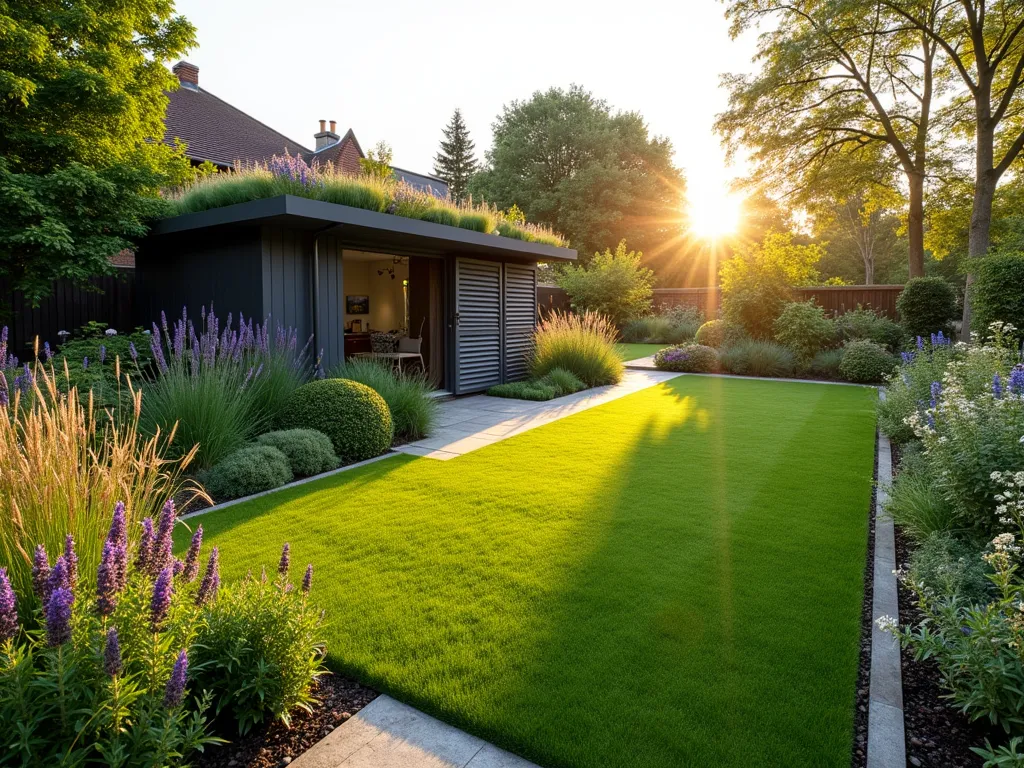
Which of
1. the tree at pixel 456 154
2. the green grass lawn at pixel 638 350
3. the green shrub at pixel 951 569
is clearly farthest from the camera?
the tree at pixel 456 154

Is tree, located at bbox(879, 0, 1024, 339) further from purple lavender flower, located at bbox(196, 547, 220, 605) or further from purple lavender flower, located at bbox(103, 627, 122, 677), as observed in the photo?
purple lavender flower, located at bbox(103, 627, 122, 677)

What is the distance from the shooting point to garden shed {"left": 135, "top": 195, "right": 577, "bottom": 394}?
5.97 meters

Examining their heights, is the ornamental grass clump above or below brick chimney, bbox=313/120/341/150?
below

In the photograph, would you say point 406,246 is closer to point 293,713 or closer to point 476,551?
point 476,551

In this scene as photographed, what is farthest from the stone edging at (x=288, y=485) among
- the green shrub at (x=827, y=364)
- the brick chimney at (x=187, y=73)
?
the brick chimney at (x=187, y=73)

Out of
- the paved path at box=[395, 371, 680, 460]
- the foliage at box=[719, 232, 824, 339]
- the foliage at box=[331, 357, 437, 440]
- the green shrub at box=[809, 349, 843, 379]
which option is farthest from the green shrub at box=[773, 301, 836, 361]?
the foliage at box=[331, 357, 437, 440]

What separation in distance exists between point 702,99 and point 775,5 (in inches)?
103

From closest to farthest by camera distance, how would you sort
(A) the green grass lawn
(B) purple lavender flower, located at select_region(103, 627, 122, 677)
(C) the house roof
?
(B) purple lavender flower, located at select_region(103, 627, 122, 677)
(C) the house roof
(A) the green grass lawn

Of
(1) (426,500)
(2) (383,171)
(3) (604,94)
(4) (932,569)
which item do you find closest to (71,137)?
(2) (383,171)

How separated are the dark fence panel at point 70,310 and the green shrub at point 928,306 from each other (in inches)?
549

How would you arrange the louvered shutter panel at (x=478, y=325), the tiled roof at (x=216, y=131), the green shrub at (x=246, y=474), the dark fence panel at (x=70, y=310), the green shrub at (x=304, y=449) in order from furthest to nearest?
the tiled roof at (x=216, y=131)
the louvered shutter panel at (x=478, y=325)
the dark fence panel at (x=70, y=310)
the green shrub at (x=304, y=449)
the green shrub at (x=246, y=474)

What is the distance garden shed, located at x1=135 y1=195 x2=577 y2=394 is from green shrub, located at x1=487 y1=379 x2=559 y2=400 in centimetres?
37

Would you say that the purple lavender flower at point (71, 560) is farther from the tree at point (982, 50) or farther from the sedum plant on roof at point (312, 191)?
the tree at point (982, 50)

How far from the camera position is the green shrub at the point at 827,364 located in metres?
11.2
